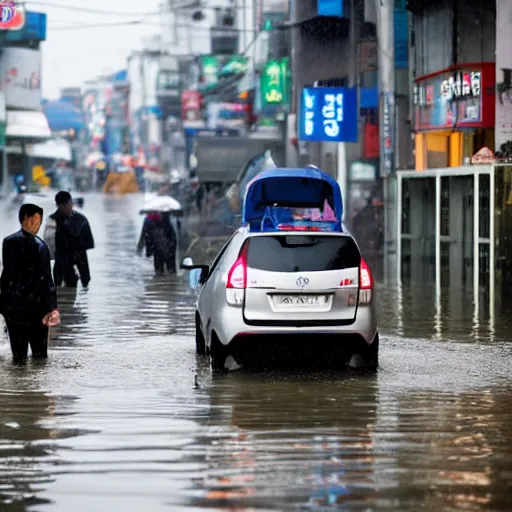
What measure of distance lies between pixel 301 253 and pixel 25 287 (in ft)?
8.74

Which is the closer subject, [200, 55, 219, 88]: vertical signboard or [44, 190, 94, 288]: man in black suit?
[44, 190, 94, 288]: man in black suit

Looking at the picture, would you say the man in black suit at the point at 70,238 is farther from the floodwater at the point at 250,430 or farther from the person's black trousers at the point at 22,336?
the person's black trousers at the point at 22,336

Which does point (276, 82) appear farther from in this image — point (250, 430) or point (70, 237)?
point (250, 430)

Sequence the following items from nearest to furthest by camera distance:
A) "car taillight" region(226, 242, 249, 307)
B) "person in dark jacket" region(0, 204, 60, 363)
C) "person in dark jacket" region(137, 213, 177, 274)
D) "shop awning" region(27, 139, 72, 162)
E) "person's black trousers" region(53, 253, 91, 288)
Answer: "car taillight" region(226, 242, 249, 307) < "person in dark jacket" region(0, 204, 60, 363) < "person's black trousers" region(53, 253, 91, 288) < "person in dark jacket" region(137, 213, 177, 274) < "shop awning" region(27, 139, 72, 162)

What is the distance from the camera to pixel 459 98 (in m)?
37.0

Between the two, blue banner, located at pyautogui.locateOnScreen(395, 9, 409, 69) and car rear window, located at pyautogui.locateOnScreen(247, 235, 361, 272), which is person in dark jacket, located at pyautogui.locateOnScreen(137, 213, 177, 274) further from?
blue banner, located at pyautogui.locateOnScreen(395, 9, 409, 69)

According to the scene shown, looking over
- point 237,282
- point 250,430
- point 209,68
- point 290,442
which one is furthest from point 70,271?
point 209,68

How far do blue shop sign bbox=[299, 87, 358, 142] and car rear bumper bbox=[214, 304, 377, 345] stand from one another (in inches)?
1257

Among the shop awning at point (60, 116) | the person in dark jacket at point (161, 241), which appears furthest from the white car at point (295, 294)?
the shop awning at point (60, 116)

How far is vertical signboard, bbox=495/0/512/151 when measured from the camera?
32.4 meters

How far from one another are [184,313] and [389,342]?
4.74 meters

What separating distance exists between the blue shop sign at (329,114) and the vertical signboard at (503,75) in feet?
41.7

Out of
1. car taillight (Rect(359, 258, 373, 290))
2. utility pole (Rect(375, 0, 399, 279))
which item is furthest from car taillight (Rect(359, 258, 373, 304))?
utility pole (Rect(375, 0, 399, 279))

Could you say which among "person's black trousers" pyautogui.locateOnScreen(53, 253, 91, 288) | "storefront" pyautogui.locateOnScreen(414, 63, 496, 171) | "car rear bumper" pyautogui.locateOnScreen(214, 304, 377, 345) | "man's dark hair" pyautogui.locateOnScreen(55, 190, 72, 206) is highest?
"storefront" pyautogui.locateOnScreen(414, 63, 496, 171)
